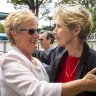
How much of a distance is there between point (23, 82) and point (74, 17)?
0.72m

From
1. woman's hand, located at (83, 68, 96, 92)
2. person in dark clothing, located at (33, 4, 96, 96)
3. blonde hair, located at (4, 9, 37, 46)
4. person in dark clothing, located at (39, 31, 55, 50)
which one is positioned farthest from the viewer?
Answer: person in dark clothing, located at (39, 31, 55, 50)

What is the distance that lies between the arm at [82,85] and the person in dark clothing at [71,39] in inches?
19.1

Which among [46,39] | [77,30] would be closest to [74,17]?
[77,30]

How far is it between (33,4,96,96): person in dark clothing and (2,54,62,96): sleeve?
0.49 m

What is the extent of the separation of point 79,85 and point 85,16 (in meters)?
0.74

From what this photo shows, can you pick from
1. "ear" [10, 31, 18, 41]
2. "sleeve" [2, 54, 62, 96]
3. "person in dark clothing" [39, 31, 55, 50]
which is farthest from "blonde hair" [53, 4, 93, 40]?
"person in dark clothing" [39, 31, 55, 50]

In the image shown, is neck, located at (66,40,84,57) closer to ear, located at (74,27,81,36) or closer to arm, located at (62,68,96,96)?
ear, located at (74,27,81,36)

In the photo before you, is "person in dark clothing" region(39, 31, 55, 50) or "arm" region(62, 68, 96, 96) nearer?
"arm" region(62, 68, 96, 96)

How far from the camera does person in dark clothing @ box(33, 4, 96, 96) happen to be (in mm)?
1911

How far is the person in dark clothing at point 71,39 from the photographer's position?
6.27 ft

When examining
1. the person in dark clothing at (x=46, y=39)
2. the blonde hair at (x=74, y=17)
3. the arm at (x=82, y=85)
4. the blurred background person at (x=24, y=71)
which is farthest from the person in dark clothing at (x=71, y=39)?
the person in dark clothing at (x=46, y=39)

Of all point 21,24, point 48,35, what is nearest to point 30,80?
point 21,24

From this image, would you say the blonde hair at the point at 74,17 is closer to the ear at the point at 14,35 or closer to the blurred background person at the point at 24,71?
the blurred background person at the point at 24,71

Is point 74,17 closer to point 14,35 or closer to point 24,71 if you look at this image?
point 14,35
